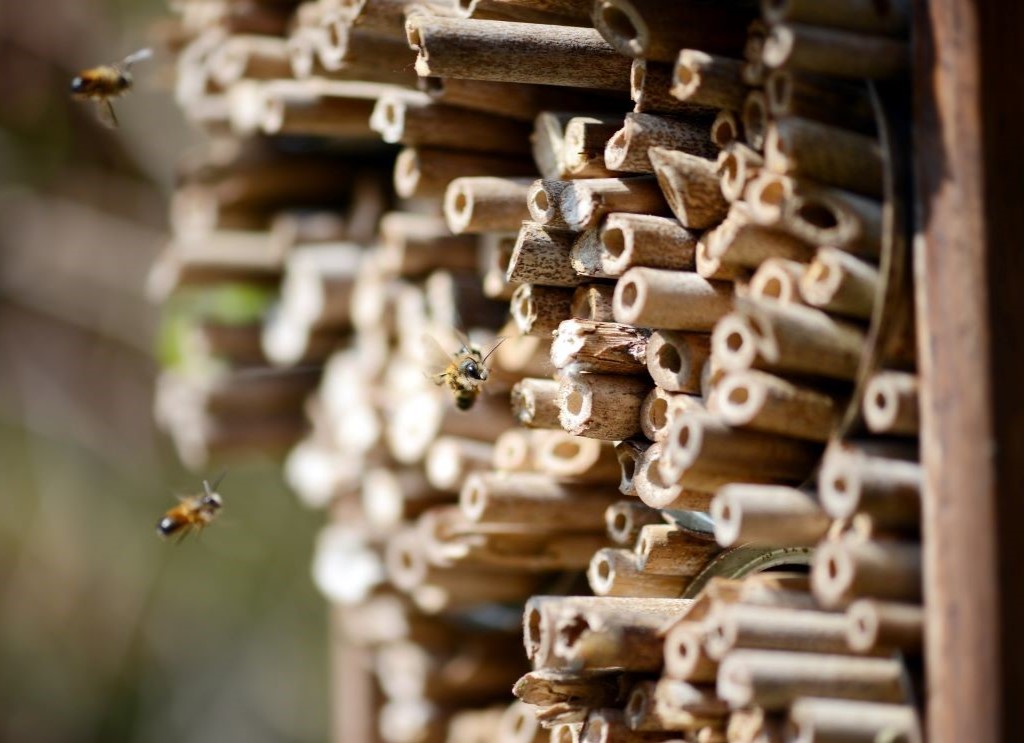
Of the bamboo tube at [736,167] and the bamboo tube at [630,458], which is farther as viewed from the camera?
the bamboo tube at [630,458]

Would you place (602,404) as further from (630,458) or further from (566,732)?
(566,732)

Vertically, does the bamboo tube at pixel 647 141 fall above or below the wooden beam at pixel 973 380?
above

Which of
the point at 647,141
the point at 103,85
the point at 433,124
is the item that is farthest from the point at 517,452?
the point at 103,85

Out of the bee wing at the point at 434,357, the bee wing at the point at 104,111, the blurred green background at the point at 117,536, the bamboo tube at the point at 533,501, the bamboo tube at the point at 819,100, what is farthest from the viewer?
the blurred green background at the point at 117,536

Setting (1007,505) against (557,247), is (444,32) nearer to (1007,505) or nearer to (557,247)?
(557,247)

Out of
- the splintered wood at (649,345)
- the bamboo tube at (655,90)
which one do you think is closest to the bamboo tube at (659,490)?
the splintered wood at (649,345)

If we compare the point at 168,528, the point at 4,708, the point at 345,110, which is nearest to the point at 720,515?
the point at 345,110

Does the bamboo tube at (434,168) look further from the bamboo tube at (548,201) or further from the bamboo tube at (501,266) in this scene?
the bamboo tube at (548,201)

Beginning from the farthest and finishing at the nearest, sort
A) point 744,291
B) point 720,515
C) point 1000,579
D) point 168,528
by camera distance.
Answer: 1. point 168,528
2. point 744,291
3. point 720,515
4. point 1000,579
